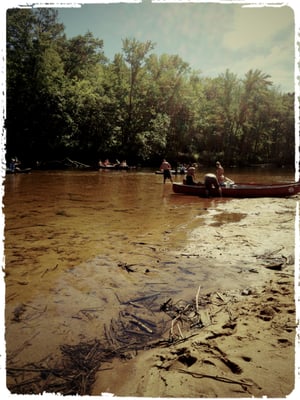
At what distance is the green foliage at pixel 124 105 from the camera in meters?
37.7

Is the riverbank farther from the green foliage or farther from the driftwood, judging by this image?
the green foliage

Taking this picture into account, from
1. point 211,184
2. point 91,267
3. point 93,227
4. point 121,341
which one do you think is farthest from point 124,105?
point 121,341

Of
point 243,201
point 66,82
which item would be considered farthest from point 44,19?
point 243,201

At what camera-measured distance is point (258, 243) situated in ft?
21.3

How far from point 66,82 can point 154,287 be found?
41.1 metres

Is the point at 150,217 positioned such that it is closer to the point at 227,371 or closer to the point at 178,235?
the point at 178,235

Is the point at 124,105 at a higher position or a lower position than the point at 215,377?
higher

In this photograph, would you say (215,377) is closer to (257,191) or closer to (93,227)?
(93,227)

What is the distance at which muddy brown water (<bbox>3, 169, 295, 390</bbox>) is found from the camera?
3.48 meters

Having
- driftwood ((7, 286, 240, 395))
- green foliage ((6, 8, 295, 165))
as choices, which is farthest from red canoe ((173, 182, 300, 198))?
green foliage ((6, 8, 295, 165))

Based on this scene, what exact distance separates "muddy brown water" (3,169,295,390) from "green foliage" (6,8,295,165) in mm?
30584

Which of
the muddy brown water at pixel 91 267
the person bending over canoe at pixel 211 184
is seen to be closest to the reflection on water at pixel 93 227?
the muddy brown water at pixel 91 267

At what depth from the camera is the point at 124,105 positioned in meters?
44.4

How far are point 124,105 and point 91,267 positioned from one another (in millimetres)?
42118
